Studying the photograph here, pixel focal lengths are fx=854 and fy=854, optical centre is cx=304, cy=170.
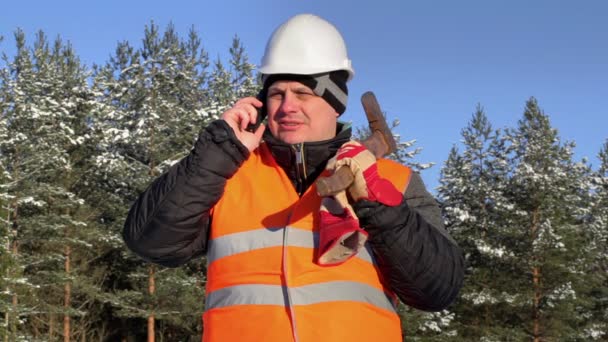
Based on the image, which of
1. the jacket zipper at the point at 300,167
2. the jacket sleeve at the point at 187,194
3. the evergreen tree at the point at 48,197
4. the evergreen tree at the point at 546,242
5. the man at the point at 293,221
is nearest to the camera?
the man at the point at 293,221

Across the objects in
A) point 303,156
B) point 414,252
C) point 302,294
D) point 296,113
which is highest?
point 296,113

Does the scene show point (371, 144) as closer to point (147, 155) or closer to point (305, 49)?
point (305, 49)

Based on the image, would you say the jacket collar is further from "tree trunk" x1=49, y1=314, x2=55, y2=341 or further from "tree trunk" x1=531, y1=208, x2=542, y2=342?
"tree trunk" x1=531, y1=208, x2=542, y2=342

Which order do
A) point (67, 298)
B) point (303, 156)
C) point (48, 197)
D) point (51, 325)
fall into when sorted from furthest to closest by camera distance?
1. point (67, 298)
2. point (51, 325)
3. point (48, 197)
4. point (303, 156)

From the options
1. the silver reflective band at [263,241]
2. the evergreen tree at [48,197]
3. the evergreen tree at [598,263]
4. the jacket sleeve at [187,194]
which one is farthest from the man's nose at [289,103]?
the evergreen tree at [598,263]

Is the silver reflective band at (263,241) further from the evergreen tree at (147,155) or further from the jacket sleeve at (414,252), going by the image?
the evergreen tree at (147,155)

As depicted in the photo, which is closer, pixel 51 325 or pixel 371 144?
pixel 371 144

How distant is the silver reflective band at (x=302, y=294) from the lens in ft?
9.53

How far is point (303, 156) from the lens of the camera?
10.3 ft

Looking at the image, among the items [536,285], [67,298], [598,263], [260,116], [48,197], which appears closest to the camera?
[260,116]

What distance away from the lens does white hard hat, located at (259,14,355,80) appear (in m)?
3.20

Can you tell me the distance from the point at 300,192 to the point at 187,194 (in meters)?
0.43

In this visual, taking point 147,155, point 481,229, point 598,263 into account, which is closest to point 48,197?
point 147,155

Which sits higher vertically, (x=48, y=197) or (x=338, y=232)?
(x=48, y=197)
